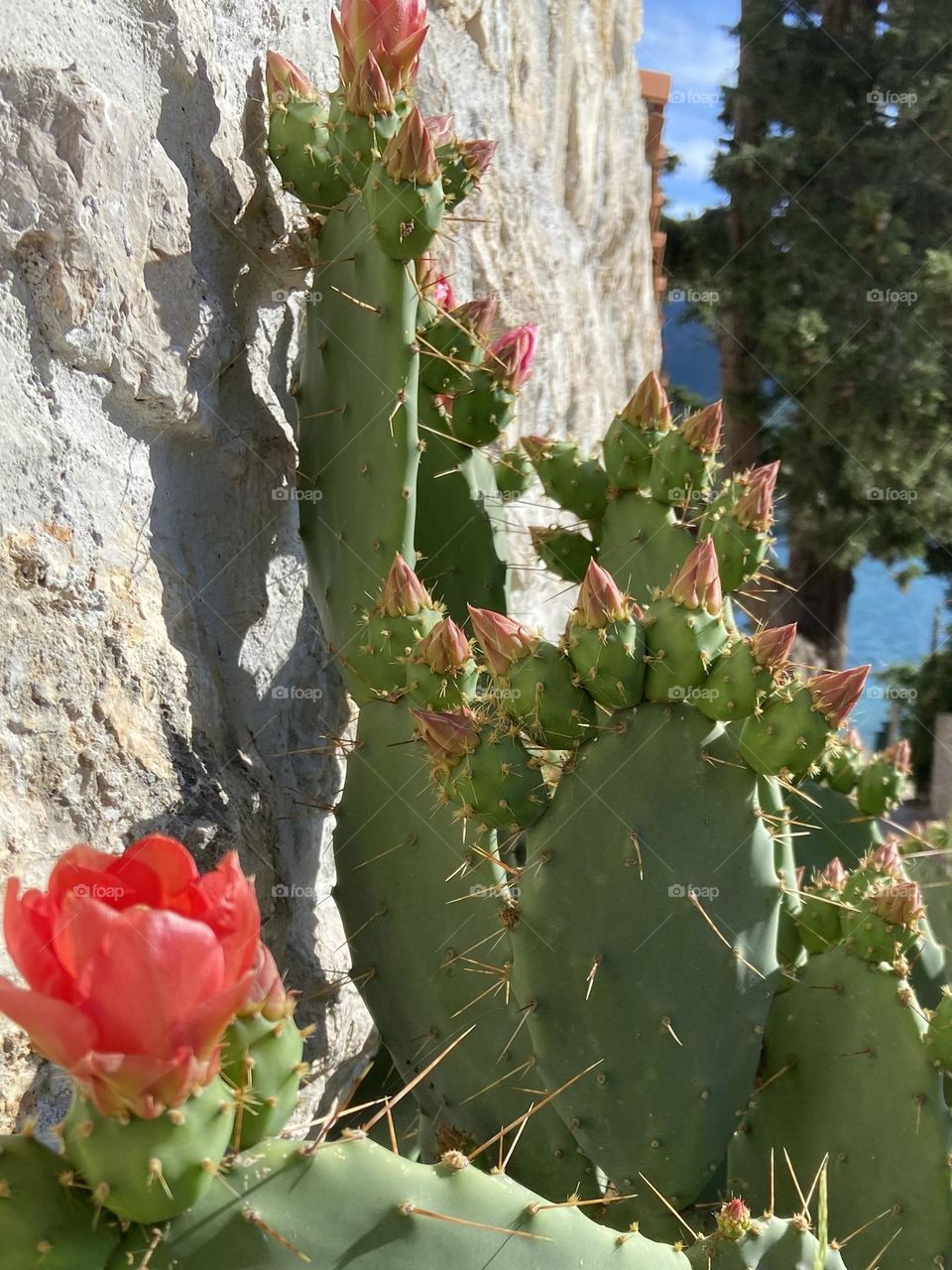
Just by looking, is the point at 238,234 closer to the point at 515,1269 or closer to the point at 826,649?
the point at 515,1269

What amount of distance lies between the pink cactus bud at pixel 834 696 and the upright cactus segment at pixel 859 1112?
0.33m

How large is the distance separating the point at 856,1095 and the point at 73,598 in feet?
3.12

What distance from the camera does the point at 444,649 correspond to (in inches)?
50.6

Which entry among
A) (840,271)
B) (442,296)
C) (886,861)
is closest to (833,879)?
(886,861)

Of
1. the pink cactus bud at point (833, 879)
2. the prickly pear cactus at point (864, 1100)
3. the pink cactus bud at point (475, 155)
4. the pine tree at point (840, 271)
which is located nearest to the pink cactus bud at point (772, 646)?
the prickly pear cactus at point (864, 1100)

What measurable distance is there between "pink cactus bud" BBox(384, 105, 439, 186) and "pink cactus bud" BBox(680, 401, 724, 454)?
0.46 metres

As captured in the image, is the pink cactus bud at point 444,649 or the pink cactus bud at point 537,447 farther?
the pink cactus bud at point 537,447

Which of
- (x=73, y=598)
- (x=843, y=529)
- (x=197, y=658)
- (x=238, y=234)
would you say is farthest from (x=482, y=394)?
(x=843, y=529)

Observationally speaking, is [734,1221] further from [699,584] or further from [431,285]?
[431,285]

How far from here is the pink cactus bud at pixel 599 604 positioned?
3.70 ft

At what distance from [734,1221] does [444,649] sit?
1.96ft

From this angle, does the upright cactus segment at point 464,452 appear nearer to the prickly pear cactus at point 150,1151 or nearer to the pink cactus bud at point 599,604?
the pink cactus bud at point 599,604

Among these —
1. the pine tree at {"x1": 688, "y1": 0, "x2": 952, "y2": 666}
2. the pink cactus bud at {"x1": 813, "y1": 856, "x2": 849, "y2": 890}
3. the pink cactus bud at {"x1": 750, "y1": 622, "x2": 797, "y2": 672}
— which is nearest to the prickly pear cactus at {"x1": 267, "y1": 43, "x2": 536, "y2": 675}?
the pink cactus bud at {"x1": 750, "y1": 622, "x2": 797, "y2": 672}

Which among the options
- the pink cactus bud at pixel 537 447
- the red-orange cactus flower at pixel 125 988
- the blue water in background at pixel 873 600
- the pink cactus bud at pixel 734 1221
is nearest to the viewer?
the red-orange cactus flower at pixel 125 988
